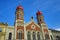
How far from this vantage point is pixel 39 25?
129 ft

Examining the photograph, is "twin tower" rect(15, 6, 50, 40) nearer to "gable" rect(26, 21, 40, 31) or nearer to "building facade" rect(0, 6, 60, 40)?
"building facade" rect(0, 6, 60, 40)

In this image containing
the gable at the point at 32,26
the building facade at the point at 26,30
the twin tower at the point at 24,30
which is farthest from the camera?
the gable at the point at 32,26

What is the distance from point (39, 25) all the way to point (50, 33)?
4.19 metres

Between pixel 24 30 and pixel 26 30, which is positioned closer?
pixel 24 30

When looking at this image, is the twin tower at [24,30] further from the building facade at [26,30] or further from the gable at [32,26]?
the gable at [32,26]

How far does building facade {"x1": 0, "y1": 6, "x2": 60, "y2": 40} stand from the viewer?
111 ft

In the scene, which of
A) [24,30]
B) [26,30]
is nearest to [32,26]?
[26,30]

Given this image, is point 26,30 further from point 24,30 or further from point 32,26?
point 32,26

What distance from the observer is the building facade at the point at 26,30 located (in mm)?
33844

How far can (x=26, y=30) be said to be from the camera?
118 feet

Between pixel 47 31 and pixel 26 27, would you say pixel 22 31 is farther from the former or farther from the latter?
pixel 47 31

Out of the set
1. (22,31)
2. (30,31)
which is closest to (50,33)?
(30,31)

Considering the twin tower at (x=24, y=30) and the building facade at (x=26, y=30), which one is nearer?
the building facade at (x=26, y=30)

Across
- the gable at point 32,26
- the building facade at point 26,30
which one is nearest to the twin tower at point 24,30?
the building facade at point 26,30
